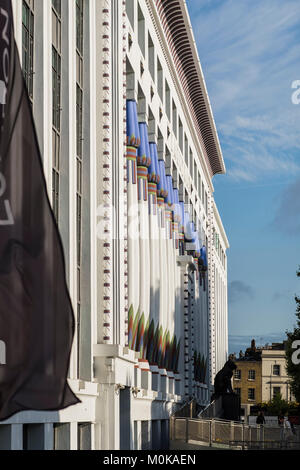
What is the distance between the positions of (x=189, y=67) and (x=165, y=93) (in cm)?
1010

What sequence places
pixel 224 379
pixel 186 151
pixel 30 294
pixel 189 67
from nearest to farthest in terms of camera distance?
pixel 30 294 → pixel 224 379 → pixel 189 67 → pixel 186 151

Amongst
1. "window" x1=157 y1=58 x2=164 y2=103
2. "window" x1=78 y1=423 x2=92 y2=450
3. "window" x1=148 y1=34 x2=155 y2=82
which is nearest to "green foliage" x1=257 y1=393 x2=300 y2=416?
"window" x1=157 y1=58 x2=164 y2=103

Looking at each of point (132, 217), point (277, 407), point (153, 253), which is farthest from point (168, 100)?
point (277, 407)

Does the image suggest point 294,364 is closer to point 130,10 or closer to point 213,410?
point 213,410

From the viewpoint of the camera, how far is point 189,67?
70.6 m

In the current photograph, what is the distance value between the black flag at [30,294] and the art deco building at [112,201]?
1017cm

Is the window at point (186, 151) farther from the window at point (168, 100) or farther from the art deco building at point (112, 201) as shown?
the window at point (168, 100)

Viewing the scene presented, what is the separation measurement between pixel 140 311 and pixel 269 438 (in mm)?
8586

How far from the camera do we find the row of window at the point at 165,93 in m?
50.2

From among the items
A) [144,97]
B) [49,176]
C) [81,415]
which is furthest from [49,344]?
[144,97]

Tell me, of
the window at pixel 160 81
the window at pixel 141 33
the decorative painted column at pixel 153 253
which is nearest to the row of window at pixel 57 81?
the window at pixel 141 33

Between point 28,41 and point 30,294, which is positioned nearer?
point 30,294

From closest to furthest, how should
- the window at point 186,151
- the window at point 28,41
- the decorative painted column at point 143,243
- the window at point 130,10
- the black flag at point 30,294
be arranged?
the black flag at point 30,294, the window at point 28,41, the window at point 130,10, the decorative painted column at point 143,243, the window at point 186,151

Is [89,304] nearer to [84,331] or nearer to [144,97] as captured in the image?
[84,331]
